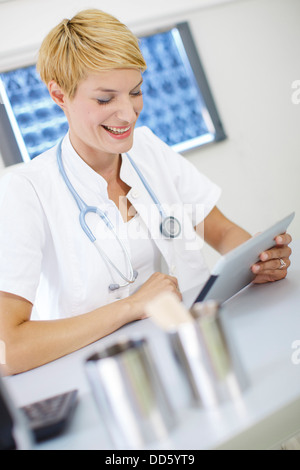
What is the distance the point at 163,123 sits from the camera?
118 inches

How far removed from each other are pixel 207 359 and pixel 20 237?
26.0 inches

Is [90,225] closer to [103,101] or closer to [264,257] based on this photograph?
[103,101]

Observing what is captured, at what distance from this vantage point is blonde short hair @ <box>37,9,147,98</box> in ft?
3.63

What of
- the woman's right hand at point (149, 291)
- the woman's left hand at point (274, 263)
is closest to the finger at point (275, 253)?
the woman's left hand at point (274, 263)

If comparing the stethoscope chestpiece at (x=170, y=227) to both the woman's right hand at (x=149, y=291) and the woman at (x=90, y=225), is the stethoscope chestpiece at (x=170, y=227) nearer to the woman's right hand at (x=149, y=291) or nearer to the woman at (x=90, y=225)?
the woman at (x=90, y=225)

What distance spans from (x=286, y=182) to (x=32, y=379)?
2685mm

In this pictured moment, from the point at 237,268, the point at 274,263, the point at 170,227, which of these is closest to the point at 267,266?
the point at 274,263

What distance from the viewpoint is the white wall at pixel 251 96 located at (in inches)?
120

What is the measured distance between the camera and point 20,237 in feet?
3.48

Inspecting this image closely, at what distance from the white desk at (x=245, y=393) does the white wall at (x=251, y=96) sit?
86.3 inches

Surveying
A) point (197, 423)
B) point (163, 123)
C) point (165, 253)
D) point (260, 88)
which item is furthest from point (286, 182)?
point (197, 423)

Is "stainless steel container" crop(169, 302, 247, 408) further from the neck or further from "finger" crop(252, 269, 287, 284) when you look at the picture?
the neck

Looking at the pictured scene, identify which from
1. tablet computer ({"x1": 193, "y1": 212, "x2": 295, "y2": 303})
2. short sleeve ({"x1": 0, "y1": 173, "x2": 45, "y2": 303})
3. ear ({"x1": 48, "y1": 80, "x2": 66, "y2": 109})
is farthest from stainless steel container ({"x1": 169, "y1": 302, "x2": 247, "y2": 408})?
ear ({"x1": 48, "y1": 80, "x2": 66, "y2": 109})

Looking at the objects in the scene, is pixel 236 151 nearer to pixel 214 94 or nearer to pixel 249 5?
pixel 214 94
